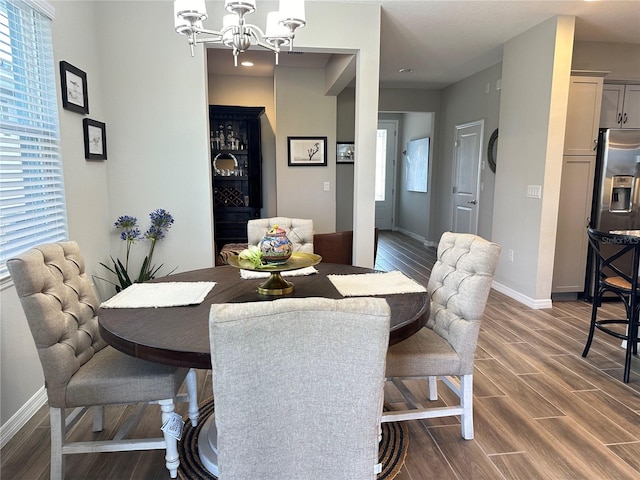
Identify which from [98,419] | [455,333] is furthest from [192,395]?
[455,333]

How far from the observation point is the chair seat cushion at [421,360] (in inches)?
69.1

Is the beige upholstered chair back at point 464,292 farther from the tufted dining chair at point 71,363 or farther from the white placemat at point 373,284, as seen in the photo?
the tufted dining chair at point 71,363

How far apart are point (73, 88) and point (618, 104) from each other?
16.3 feet

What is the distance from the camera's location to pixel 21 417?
203 centimetres

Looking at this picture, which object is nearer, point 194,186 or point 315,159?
point 194,186

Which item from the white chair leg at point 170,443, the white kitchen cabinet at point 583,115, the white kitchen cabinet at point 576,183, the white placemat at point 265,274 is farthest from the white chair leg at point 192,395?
the white kitchen cabinet at point 583,115

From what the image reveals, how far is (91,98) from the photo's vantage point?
2914 mm

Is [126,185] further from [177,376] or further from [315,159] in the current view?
[315,159]

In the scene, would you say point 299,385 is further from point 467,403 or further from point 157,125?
point 157,125

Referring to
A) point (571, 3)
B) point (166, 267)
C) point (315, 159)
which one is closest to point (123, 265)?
point (166, 267)

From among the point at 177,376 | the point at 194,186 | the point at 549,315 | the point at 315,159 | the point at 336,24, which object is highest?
the point at 336,24

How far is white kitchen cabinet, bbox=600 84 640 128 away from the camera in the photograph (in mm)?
4133

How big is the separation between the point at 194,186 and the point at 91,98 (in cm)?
94

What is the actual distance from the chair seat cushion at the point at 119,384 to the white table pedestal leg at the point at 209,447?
32cm
